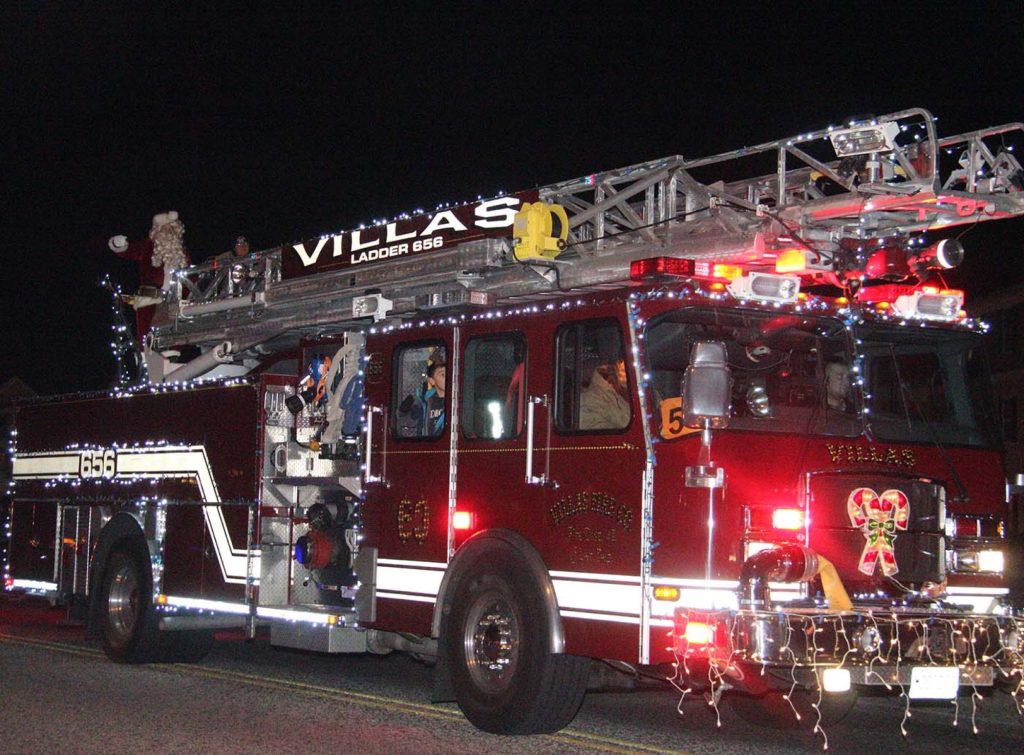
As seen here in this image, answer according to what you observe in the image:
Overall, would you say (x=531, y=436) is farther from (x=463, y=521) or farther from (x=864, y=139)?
(x=864, y=139)

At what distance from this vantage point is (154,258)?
1418 cm

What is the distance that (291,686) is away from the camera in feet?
34.4

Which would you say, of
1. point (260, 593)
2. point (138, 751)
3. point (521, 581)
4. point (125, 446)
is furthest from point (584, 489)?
point (125, 446)

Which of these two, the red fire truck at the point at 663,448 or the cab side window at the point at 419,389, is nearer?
the red fire truck at the point at 663,448

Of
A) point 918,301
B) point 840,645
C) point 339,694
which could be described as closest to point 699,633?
point 840,645

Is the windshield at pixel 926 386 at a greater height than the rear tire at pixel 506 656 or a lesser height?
greater

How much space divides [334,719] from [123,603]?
Answer: 4.00 meters

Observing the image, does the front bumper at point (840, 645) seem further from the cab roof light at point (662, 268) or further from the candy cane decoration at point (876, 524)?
the cab roof light at point (662, 268)

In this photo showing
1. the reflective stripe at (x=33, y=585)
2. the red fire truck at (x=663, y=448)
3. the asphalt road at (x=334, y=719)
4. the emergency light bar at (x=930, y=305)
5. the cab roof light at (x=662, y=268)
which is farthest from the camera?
the reflective stripe at (x=33, y=585)

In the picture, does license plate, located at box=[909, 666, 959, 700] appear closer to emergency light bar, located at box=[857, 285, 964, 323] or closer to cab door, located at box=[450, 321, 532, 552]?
emergency light bar, located at box=[857, 285, 964, 323]

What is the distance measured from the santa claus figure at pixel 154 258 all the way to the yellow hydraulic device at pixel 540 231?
19.1 ft

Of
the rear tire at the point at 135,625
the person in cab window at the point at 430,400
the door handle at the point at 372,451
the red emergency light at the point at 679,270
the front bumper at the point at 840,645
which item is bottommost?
the rear tire at the point at 135,625

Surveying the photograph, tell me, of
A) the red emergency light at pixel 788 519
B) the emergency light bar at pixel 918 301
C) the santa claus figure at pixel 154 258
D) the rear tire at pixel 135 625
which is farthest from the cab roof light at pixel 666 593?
the santa claus figure at pixel 154 258

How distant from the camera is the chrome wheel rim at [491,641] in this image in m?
8.27
